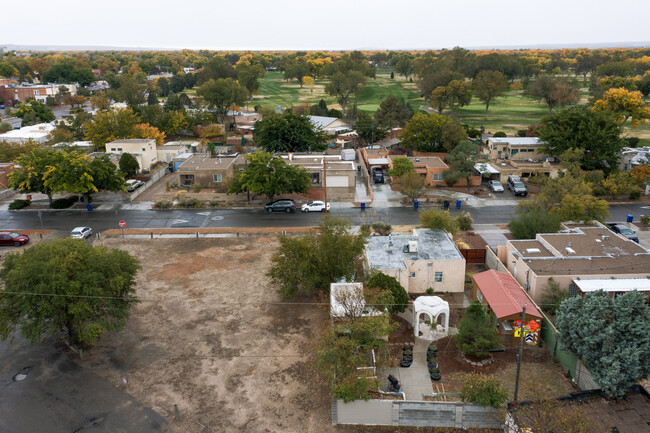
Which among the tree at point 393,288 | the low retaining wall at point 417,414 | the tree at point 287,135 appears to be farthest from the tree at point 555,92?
the low retaining wall at point 417,414

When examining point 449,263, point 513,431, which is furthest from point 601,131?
point 513,431

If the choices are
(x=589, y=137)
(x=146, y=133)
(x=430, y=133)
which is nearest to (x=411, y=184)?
(x=430, y=133)

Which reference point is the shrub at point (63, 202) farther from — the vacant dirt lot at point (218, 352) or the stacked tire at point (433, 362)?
the stacked tire at point (433, 362)

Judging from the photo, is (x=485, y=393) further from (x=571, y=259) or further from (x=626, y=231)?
(x=626, y=231)

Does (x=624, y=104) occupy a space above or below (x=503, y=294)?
above

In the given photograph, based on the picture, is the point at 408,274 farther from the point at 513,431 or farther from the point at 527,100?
the point at 527,100

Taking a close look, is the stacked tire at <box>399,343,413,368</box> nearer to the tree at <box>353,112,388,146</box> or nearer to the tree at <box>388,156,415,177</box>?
the tree at <box>388,156,415,177</box>

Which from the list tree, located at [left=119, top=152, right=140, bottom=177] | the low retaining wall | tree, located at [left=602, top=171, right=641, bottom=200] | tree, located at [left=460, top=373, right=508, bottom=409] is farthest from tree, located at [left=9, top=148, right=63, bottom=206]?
tree, located at [left=602, top=171, right=641, bottom=200]
